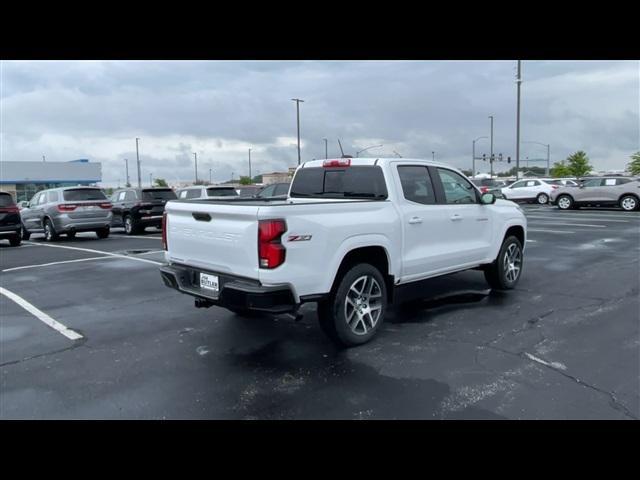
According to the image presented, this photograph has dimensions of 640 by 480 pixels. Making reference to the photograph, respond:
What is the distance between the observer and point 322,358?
474 cm

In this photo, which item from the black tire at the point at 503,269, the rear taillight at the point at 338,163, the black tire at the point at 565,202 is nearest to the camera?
the rear taillight at the point at 338,163

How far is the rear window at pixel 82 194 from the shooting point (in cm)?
1575

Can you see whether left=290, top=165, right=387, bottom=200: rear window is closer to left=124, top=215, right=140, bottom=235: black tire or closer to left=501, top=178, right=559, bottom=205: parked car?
left=124, top=215, right=140, bottom=235: black tire

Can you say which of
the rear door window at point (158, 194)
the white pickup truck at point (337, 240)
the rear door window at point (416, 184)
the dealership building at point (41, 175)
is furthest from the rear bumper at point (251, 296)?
the dealership building at point (41, 175)

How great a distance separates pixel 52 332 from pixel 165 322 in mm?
1239

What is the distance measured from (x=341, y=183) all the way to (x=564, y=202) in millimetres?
23855

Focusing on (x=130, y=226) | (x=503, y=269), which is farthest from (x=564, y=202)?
(x=503, y=269)

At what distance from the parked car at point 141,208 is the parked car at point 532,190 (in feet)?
72.0

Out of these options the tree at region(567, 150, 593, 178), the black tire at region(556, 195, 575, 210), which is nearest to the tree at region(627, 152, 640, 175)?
the tree at region(567, 150, 593, 178)

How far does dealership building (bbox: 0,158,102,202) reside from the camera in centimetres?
5853

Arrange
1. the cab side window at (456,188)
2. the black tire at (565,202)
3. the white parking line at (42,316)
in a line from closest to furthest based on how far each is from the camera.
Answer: the white parking line at (42,316)
the cab side window at (456,188)
the black tire at (565,202)

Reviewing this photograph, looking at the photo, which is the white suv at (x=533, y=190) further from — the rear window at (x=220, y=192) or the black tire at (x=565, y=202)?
the rear window at (x=220, y=192)
